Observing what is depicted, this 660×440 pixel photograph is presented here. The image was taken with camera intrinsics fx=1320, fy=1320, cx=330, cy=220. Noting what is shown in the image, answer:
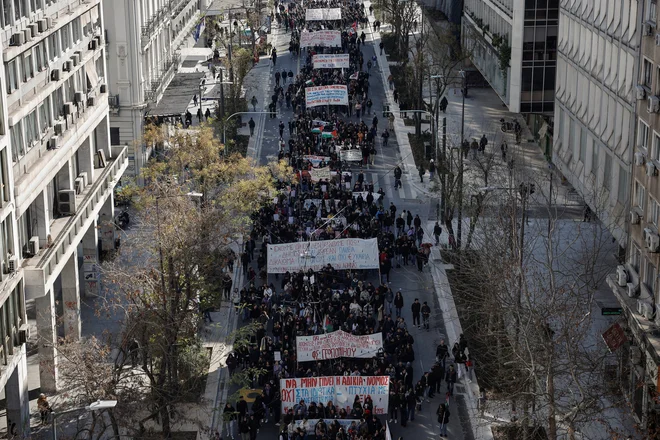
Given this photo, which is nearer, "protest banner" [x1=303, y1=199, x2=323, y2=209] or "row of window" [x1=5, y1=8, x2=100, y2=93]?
"row of window" [x1=5, y1=8, x2=100, y2=93]

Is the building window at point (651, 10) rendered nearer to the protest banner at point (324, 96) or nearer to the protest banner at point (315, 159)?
the protest banner at point (315, 159)

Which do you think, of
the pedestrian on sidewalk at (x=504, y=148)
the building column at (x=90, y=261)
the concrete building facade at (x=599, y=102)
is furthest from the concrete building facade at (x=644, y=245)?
the pedestrian on sidewalk at (x=504, y=148)

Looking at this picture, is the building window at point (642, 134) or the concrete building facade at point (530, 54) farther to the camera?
the concrete building facade at point (530, 54)

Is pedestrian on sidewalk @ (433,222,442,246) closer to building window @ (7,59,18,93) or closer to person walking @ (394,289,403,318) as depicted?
person walking @ (394,289,403,318)

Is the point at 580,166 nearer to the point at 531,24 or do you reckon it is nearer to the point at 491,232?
the point at 491,232

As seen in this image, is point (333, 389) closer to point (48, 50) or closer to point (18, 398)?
point (18, 398)

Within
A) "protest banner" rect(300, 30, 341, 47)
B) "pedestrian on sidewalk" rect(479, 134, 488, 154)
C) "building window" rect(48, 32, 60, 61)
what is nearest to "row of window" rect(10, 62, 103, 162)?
"building window" rect(48, 32, 60, 61)

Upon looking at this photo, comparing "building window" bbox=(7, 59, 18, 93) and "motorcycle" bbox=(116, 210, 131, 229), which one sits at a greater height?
"building window" bbox=(7, 59, 18, 93)
